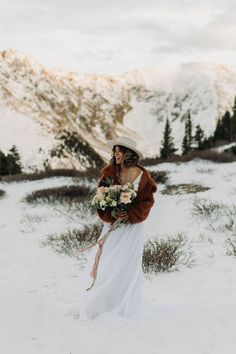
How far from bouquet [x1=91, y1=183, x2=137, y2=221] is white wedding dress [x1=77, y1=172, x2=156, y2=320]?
268 mm

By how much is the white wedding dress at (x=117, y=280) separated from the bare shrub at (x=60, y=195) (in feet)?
28.9

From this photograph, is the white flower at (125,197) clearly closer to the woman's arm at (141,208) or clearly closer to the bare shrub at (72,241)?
the woman's arm at (141,208)

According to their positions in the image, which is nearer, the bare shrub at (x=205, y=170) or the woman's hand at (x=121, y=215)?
the woman's hand at (x=121, y=215)

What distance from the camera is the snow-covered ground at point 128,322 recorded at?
5.07 metres

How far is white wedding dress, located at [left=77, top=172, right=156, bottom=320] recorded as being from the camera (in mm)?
5746

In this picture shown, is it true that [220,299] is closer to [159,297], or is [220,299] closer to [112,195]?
[159,297]

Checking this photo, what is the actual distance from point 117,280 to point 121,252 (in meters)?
0.35

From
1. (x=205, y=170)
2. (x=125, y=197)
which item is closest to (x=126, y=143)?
(x=125, y=197)

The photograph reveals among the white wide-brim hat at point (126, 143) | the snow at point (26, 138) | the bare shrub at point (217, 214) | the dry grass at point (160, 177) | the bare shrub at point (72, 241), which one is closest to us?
the white wide-brim hat at point (126, 143)

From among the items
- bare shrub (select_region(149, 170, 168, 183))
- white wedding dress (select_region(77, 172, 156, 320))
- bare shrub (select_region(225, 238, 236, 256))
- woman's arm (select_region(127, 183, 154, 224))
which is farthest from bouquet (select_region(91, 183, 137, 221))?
bare shrub (select_region(149, 170, 168, 183))

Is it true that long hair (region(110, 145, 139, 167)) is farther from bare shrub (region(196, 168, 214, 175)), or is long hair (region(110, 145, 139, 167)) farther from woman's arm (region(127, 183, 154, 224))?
bare shrub (region(196, 168, 214, 175))

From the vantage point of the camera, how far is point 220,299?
255 inches

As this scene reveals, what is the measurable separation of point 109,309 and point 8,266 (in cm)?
329

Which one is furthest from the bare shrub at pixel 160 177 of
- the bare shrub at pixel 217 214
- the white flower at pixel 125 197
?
the white flower at pixel 125 197
